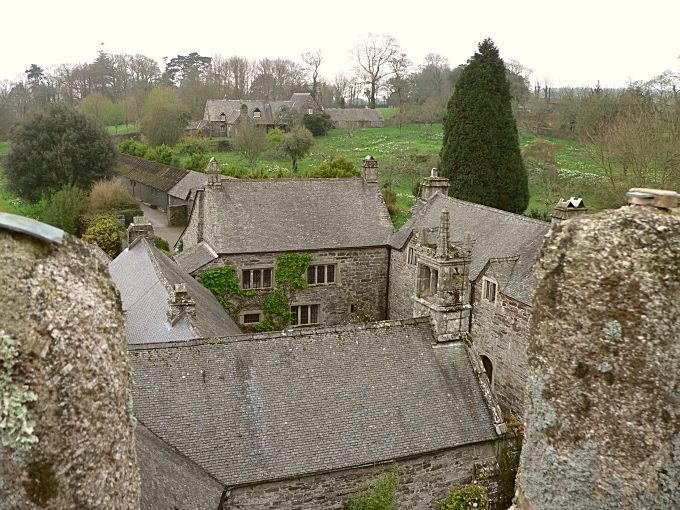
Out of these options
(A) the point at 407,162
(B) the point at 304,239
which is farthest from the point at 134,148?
(B) the point at 304,239

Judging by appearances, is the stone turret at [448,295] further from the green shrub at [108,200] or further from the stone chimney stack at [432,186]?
the green shrub at [108,200]

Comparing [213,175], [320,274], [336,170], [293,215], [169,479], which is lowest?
[320,274]

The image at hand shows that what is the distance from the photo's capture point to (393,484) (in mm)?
11828

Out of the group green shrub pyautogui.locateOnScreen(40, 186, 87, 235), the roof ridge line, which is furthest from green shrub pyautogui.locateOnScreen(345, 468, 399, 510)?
green shrub pyautogui.locateOnScreen(40, 186, 87, 235)

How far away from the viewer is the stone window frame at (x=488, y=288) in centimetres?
2095

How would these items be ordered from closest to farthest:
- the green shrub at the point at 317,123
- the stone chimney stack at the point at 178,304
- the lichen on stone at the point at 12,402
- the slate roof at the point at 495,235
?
the lichen on stone at the point at 12,402, the stone chimney stack at the point at 178,304, the slate roof at the point at 495,235, the green shrub at the point at 317,123

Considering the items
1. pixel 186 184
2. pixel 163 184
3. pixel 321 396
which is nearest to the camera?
pixel 321 396

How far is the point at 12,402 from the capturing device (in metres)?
3.15

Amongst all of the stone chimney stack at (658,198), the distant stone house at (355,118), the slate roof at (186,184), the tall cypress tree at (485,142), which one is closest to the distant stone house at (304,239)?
the tall cypress tree at (485,142)

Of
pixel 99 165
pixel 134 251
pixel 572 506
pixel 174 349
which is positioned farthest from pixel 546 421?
pixel 99 165

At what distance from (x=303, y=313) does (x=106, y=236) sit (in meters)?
12.3

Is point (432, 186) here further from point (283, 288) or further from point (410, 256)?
point (283, 288)

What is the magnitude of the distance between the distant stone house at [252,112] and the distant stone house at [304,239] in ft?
157

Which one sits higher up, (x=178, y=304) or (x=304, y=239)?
(x=178, y=304)
